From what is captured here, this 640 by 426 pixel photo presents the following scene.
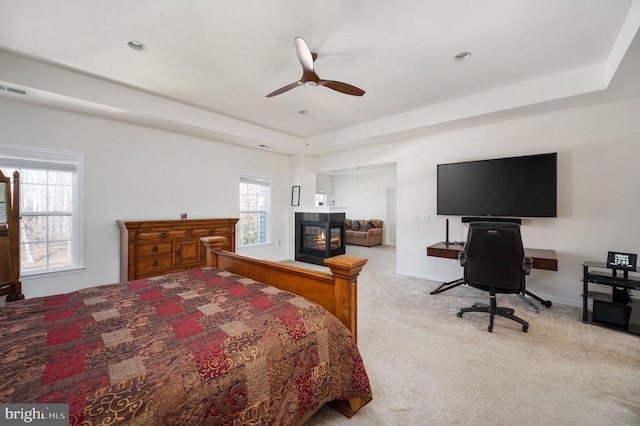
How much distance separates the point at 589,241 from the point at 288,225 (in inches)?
203

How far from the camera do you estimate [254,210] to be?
5.79m

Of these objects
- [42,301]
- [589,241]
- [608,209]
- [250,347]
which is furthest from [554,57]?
[42,301]

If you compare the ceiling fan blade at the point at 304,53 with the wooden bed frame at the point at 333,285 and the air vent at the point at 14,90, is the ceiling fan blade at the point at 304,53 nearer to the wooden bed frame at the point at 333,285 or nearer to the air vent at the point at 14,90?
the wooden bed frame at the point at 333,285

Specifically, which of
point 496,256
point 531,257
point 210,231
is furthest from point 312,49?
point 531,257

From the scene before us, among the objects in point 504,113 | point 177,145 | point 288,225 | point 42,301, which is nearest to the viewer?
point 42,301

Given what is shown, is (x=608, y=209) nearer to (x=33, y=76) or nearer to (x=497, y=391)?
(x=497, y=391)

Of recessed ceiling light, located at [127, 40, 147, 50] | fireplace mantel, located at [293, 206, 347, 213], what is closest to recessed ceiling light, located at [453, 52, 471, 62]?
recessed ceiling light, located at [127, 40, 147, 50]

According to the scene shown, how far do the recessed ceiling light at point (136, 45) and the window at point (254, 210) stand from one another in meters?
3.02

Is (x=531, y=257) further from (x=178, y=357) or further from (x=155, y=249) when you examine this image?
(x=155, y=249)

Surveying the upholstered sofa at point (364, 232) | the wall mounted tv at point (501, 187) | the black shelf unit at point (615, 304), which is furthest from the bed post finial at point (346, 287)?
the upholstered sofa at point (364, 232)

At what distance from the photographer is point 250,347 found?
1220 millimetres

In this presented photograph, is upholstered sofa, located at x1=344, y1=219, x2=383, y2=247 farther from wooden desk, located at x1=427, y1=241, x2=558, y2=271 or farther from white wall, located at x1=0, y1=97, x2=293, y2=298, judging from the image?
wooden desk, located at x1=427, y1=241, x2=558, y2=271

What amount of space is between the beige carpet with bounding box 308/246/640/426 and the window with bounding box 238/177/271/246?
Answer: 10.7 ft

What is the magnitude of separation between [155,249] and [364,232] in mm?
5988
